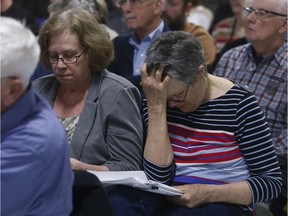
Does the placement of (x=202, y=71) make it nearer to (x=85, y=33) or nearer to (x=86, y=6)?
(x=85, y=33)

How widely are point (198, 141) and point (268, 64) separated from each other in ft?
Answer: 3.68

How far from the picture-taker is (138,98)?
270cm

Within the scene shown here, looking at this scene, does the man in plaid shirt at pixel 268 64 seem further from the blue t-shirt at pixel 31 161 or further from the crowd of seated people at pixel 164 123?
the blue t-shirt at pixel 31 161

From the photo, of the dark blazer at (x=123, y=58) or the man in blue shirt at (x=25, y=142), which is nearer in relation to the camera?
the man in blue shirt at (x=25, y=142)

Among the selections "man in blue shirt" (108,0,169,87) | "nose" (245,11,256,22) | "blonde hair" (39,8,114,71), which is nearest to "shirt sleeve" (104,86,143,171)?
"blonde hair" (39,8,114,71)

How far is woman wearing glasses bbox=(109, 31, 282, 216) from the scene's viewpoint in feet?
8.05

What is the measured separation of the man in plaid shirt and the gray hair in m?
1.02

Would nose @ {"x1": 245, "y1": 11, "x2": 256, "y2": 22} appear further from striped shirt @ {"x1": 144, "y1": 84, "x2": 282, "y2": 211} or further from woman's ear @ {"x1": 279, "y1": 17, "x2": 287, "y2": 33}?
striped shirt @ {"x1": 144, "y1": 84, "x2": 282, "y2": 211}

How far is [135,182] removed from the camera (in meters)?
2.30

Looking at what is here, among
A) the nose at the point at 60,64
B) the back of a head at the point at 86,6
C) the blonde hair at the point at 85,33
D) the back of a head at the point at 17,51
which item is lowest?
the back of a head at the point at 86,6

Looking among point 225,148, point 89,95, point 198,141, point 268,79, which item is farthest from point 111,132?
point 268,79

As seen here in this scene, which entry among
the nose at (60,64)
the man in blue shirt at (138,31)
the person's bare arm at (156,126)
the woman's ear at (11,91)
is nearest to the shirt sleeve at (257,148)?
the person's bare arm at (156,126)

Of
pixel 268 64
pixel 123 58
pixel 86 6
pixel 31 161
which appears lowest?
pixel 123 58

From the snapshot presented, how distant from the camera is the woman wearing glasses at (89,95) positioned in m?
2.61
